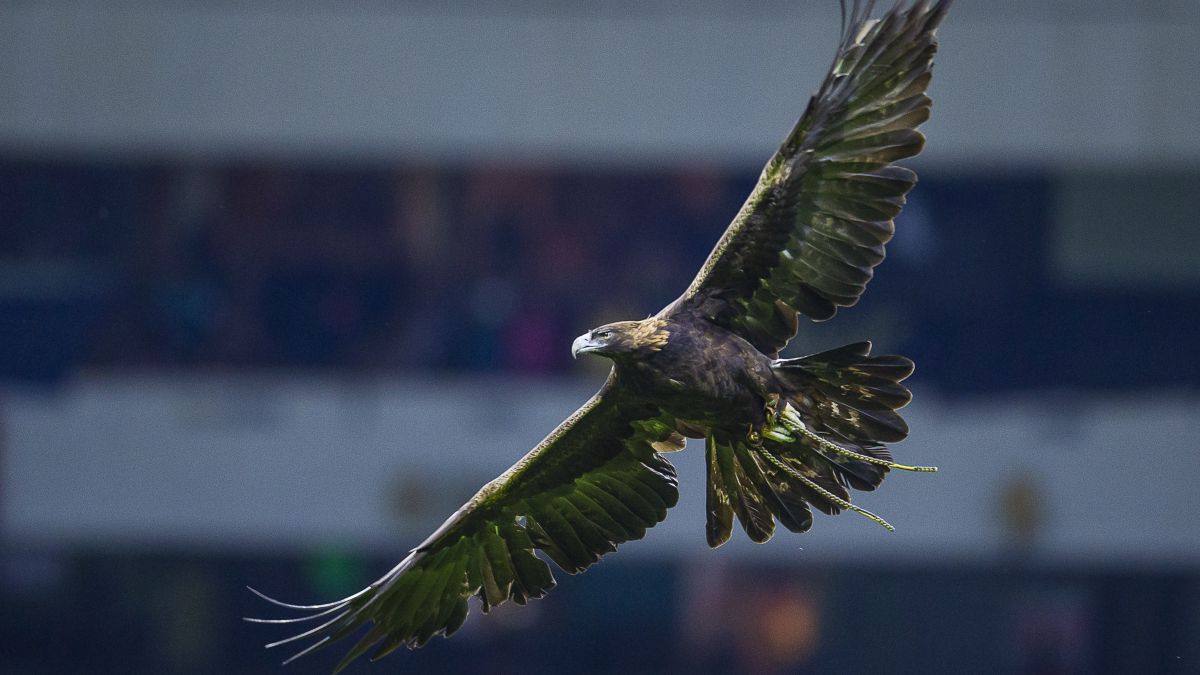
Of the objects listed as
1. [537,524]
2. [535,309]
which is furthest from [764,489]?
[535,309]

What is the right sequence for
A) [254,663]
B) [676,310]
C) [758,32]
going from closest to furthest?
1. [676,310]
2. [758,32]
3. [254,663]

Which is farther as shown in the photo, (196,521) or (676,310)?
(196,521)

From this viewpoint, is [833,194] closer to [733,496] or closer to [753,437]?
[753,437]

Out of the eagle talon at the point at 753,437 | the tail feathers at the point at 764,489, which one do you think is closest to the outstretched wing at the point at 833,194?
the eagle talon at the point at 753,437

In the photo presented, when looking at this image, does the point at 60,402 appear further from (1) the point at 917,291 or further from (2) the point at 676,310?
(2) the point at 676,310

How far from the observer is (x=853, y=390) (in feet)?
20.7

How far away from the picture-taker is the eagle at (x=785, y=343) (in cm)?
623

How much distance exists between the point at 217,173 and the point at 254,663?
5076mm

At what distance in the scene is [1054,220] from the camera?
17656mm

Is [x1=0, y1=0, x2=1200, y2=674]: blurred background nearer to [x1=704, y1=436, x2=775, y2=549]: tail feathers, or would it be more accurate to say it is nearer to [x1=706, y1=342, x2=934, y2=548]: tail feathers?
[x1=704, y1=436, x2=775, y2=549]: tail feathers

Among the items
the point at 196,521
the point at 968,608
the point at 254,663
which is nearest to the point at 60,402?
the point at 196,521

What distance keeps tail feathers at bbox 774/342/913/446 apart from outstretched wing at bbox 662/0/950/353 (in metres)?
0.23

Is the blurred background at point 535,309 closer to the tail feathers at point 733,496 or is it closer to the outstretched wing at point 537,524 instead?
the outstretched wing at point 537,524

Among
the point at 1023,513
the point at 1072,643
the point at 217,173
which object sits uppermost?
the point at 217,173
